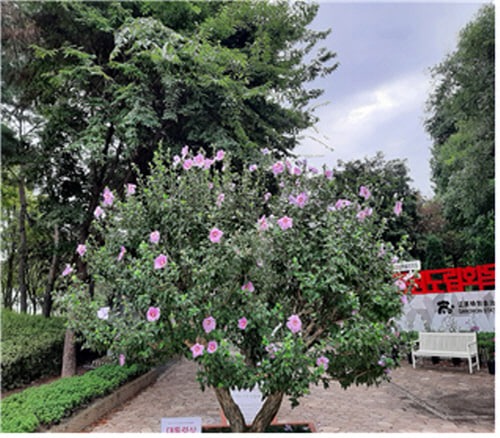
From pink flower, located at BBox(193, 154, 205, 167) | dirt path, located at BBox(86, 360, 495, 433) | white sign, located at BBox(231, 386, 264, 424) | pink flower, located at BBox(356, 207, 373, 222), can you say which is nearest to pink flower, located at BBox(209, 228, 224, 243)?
pink flower, located at BBox(193, 154, 205, 167)

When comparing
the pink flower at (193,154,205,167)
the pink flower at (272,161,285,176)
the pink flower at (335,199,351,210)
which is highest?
the pink flower at (193,154,205,167)

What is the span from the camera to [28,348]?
19.0ft

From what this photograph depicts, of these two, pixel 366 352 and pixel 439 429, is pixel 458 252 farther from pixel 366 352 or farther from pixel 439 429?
pixel 366 352

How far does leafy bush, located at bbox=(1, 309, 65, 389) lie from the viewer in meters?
5.38

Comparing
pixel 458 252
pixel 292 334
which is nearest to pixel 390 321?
pixel 292 334

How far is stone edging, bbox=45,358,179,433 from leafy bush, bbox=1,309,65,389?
106 cm

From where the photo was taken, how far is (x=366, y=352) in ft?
8.48

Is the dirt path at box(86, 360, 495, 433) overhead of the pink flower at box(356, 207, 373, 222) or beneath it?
beneath

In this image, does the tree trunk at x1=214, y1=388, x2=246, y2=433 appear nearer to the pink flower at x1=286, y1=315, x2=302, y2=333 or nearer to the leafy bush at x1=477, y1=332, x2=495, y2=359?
the pink flower at x1=286, y1=315, x2=302, y2=333

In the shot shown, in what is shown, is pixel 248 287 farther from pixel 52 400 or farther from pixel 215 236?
pixel 52 400

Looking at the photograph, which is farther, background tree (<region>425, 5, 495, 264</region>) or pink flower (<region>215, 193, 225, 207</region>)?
background tree (<region>425, 5, 495, 264</region>)

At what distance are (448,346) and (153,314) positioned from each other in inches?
238

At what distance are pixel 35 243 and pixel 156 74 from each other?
22.2 ft

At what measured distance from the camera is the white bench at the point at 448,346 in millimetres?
6611
